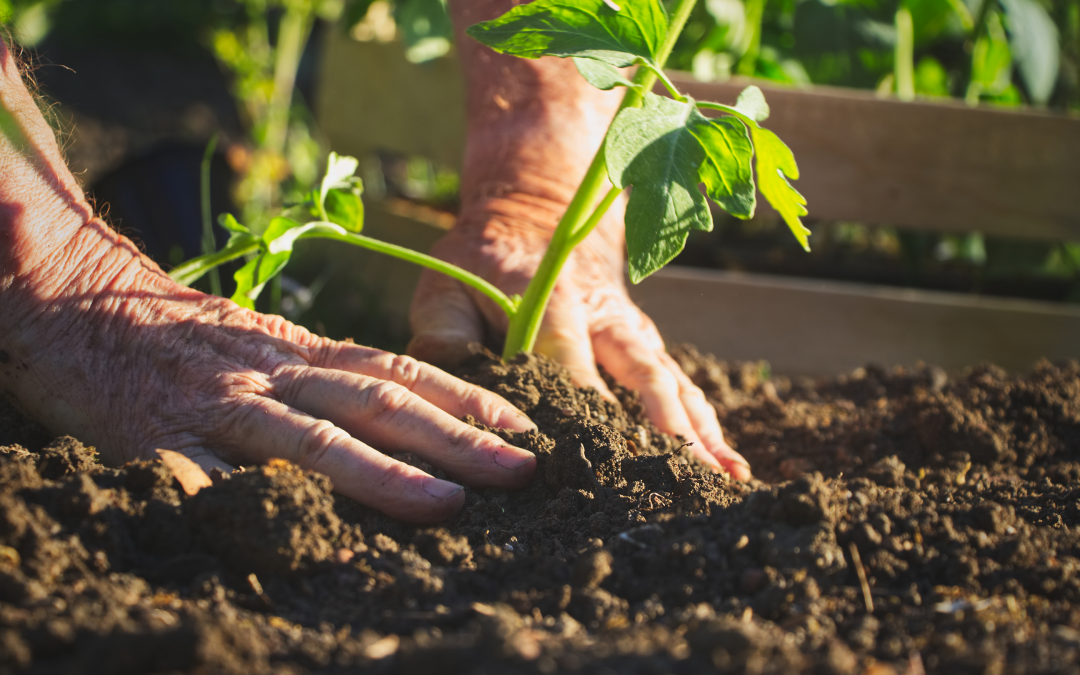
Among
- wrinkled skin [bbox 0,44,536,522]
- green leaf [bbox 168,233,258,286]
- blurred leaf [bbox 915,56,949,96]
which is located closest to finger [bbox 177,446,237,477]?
wrinkled skin [bbox 0,44,536,522]

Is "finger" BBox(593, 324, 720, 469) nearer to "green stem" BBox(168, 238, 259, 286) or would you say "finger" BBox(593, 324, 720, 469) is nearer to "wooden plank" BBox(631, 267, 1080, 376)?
"green stem" BBox(168, 238, 259, 286)

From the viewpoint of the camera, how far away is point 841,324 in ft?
8.11

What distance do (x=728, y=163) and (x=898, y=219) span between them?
Result: 5.70 ft

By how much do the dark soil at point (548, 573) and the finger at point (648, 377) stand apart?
227 mm

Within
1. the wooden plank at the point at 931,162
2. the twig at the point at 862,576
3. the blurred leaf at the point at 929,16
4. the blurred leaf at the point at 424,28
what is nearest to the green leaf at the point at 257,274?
the twig at the point at 862,576

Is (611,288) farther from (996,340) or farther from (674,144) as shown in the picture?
(996,340)

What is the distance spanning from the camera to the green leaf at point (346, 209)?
143 centimetres

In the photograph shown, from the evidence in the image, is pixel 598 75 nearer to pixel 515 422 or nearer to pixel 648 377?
pixel 515 422

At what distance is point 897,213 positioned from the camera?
8.34 feet

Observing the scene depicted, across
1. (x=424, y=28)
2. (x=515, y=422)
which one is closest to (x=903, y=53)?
(x=424, y=28)

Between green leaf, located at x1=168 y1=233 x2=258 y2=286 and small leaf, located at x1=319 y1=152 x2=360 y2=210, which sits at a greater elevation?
small leaf, located at x1=319 y1=152 x2=360 y2=210

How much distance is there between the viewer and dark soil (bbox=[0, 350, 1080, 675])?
2.26 ft

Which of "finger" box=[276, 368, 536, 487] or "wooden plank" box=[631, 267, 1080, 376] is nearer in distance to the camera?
"finger" box=[276, 368, 536, 487]

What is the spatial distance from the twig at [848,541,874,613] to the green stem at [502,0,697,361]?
0.59 meters
